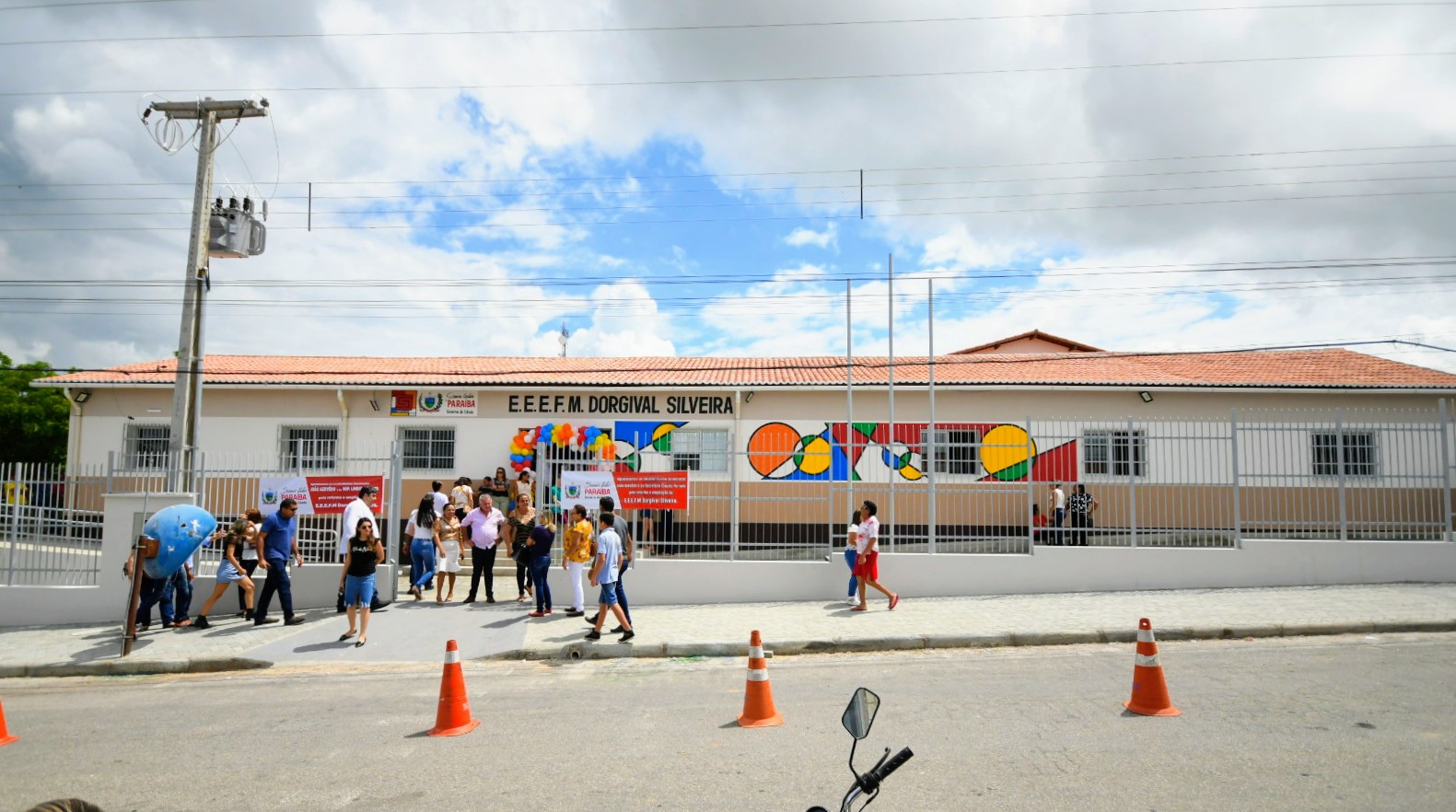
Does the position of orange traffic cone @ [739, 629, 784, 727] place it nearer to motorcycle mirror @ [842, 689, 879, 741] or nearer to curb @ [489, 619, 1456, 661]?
curb @ [489, 619, 1456, 661]

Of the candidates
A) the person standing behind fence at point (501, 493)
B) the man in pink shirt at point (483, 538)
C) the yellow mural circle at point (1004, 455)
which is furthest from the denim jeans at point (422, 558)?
the yellow mural circle at point (1004, 455)

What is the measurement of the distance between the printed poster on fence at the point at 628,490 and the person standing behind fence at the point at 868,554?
103 inches

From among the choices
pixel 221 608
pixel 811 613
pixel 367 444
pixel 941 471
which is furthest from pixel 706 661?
pixel 367 444

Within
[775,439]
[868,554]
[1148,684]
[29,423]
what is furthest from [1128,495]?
[29,423]

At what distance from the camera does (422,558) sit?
1209 centimetres

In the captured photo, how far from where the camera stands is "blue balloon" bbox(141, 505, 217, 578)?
32.5 ft

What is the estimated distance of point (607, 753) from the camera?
18.9 feet

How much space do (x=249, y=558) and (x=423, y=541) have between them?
7.01 ft

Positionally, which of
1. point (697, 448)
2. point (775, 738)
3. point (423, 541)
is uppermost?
point (697, 448)

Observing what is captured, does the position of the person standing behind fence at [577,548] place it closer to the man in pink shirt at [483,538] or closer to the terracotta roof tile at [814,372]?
the man in pink shirt at [483,538]

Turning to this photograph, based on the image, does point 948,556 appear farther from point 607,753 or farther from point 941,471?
point 607,753

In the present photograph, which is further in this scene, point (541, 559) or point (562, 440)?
point (562, 440)

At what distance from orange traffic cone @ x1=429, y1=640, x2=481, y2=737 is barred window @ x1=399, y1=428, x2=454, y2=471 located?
509 inches

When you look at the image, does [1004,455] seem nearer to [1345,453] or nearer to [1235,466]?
[1235,466]
